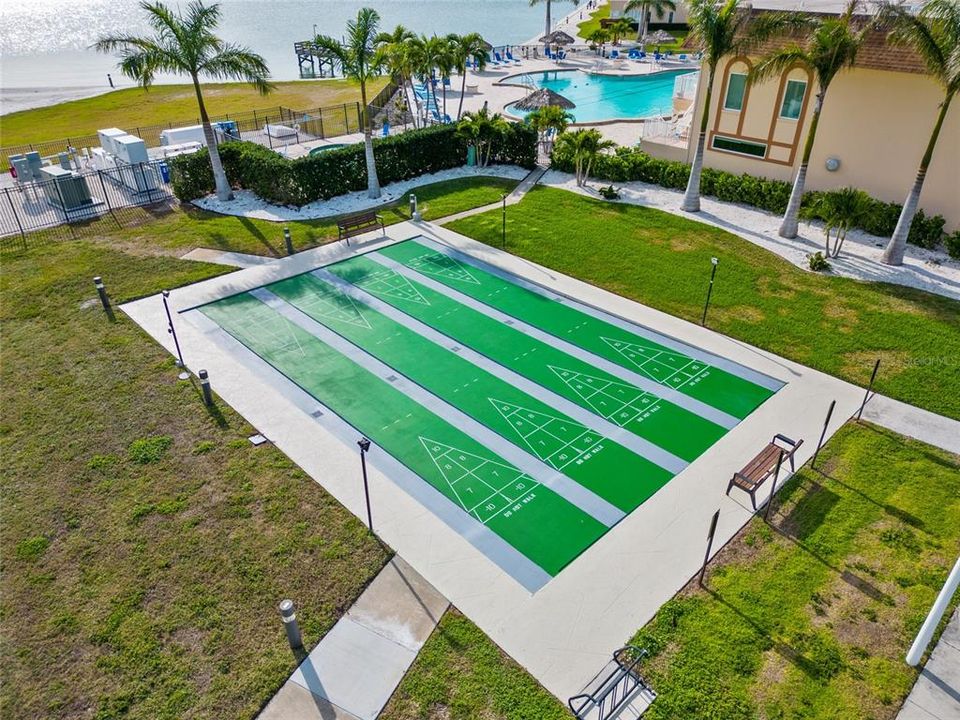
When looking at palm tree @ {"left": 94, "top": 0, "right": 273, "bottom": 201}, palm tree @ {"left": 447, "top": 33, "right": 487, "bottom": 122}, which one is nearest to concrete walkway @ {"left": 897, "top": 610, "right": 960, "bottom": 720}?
palm tree @ {"left": 94, "top": 0, "right": 273, "bottom": 201}

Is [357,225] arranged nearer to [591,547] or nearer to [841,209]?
[591,547]

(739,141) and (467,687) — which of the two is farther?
(739,141)

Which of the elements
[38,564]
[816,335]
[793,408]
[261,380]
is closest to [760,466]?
[793,408]

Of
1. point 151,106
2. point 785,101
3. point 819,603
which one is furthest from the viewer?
point 151,106

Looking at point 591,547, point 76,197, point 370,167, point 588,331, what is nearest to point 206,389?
point 591,547

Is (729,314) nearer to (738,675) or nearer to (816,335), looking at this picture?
(816,335)

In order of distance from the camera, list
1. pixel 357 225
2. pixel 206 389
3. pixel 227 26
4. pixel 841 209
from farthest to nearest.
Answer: pixel 227 26 < pixel 357 225 < pixel 841 209 < pixel 206 389

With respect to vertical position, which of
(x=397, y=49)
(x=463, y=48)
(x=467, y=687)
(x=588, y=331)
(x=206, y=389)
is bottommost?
(x=467, y=687)

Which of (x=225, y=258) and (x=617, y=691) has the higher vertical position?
(x=225, y=258)
